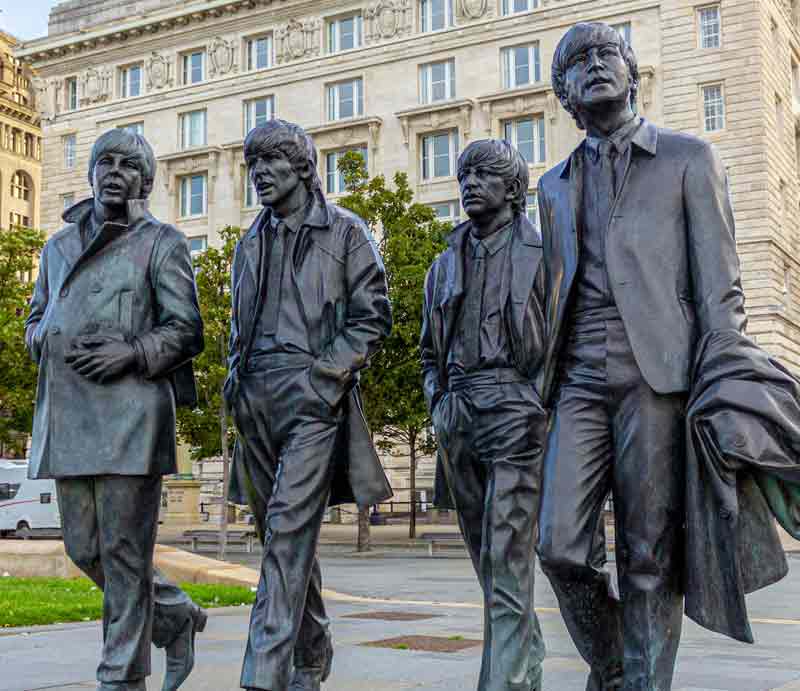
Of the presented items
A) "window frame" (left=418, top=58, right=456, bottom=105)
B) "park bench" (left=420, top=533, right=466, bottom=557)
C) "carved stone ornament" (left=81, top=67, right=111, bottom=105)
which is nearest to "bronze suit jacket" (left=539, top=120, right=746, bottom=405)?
"park bench" (left=420, top=533, right=466, bottom=557)

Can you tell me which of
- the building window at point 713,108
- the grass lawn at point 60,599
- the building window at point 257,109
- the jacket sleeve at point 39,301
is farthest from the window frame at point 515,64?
the jacket sleeve at point 39,301

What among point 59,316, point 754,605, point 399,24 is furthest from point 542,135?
point 59,316

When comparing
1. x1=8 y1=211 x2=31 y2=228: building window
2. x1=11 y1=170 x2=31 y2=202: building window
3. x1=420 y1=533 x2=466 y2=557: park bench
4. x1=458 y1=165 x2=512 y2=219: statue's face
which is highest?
x1=11 y1=170 x2=31 y2=202: building window

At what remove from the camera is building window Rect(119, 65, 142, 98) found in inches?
2203

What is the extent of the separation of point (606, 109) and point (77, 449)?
2.69 metres

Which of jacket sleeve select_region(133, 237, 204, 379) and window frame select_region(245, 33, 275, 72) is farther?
window frame select_region(245, 33, 275, 72)

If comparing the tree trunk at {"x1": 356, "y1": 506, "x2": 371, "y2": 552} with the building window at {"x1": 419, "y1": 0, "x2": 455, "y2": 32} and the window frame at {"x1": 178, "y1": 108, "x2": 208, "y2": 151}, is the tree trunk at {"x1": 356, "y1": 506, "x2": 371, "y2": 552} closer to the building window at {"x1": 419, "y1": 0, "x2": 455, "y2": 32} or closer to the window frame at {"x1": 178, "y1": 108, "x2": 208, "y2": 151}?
the building window at {"x1": 419, "y1": 0, "x2": 455, "y2": 32}

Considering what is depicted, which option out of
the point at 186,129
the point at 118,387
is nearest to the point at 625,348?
the point at 118,387

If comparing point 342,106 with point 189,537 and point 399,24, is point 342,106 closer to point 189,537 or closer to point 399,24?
point 399,24

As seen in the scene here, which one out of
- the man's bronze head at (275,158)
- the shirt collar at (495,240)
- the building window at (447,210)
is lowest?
the shirt collar at (495,240)

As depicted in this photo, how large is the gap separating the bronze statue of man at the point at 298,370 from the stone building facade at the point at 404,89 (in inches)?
1450

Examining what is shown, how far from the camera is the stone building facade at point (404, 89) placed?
41531 millimetres

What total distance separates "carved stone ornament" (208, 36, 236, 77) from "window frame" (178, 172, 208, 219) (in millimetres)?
4910

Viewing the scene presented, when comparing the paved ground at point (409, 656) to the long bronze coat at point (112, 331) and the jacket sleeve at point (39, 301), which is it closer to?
the long bronze coat at point (112, 331)
